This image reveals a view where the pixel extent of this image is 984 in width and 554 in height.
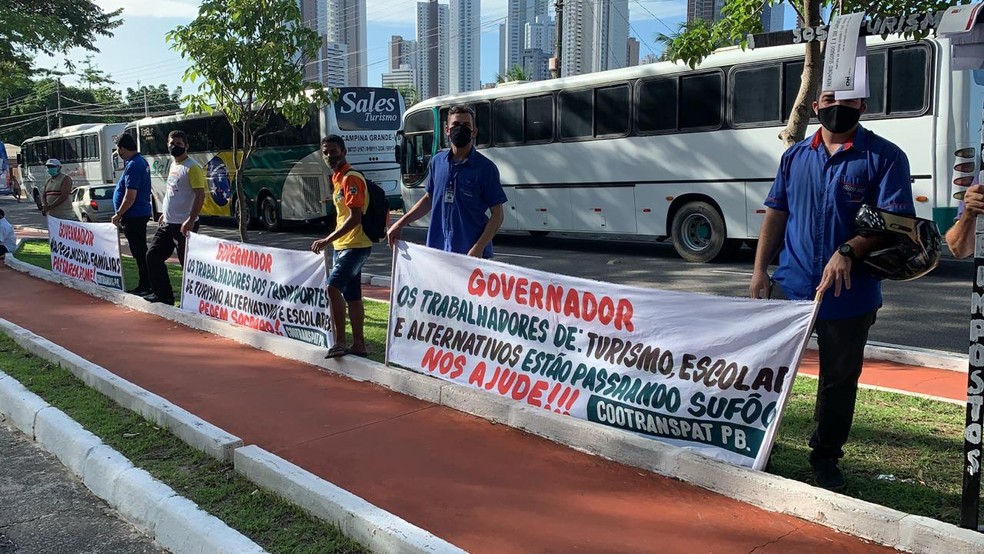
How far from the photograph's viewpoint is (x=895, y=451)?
4098mm

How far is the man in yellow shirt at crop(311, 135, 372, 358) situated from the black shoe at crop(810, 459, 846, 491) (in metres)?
3.57

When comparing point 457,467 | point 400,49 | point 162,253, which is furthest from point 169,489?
point 400,49

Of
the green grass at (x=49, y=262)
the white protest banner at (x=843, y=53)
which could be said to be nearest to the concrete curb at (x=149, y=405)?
the green grass at (x=49, y=262)

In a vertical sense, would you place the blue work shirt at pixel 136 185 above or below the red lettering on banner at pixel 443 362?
above

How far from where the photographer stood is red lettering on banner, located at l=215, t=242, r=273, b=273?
22.9ft

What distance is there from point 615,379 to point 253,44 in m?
8.36

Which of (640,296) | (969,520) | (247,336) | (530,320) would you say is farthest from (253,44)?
(969,520)

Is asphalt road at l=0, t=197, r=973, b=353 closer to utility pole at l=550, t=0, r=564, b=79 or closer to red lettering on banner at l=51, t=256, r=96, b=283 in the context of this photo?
red lettering on banner at l=51, t=256, r=96, b=283

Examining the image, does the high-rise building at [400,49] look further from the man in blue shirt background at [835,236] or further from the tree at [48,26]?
the man in blue shirt background at [835,236]

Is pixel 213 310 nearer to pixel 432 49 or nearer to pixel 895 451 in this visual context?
pixel 895 451

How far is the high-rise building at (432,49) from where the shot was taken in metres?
56.9

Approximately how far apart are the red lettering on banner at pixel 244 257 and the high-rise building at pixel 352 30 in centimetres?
3830

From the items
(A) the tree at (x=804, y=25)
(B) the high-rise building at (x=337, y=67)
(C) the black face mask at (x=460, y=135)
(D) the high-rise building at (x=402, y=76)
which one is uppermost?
(D) the high-rise building at (x=402, y=76)

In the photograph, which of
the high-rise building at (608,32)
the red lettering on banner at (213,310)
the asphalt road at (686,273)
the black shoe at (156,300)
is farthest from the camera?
the high-rise building at (608,32)
